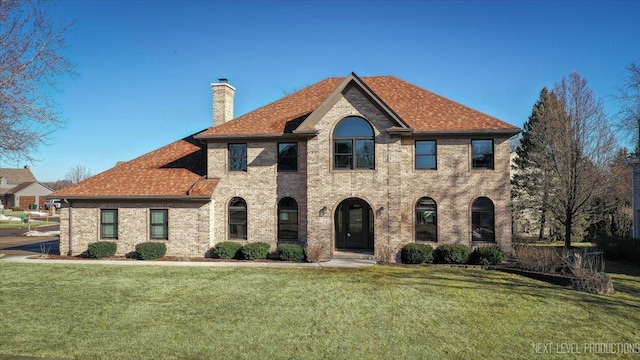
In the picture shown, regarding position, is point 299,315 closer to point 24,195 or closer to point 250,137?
point 250,137

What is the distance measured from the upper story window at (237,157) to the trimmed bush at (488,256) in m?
12.3

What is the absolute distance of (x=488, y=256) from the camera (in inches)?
757

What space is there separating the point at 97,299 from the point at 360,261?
36.6 feet

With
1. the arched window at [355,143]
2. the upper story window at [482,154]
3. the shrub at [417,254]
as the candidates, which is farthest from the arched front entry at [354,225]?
the upper story window at [482,154]

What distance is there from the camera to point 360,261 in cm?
1970

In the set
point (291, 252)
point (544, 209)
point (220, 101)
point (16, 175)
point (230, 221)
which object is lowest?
point (291, 252)

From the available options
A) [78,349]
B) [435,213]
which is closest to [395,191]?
[435,213]

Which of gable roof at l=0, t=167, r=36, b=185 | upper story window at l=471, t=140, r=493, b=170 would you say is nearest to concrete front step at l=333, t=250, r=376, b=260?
upper story window at l=471, t=140, r=493, b=170

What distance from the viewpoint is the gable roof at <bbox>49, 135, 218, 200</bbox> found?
21219 millimetres

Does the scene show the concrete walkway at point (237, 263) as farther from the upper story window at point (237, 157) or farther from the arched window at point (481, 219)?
the arched window at point (481, 219)

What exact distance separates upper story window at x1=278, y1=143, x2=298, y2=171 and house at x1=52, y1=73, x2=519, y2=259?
0.05 meters

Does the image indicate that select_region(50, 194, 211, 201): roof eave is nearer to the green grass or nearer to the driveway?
the driveway

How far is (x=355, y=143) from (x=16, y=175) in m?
102

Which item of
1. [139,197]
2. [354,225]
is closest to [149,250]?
[139,197]
